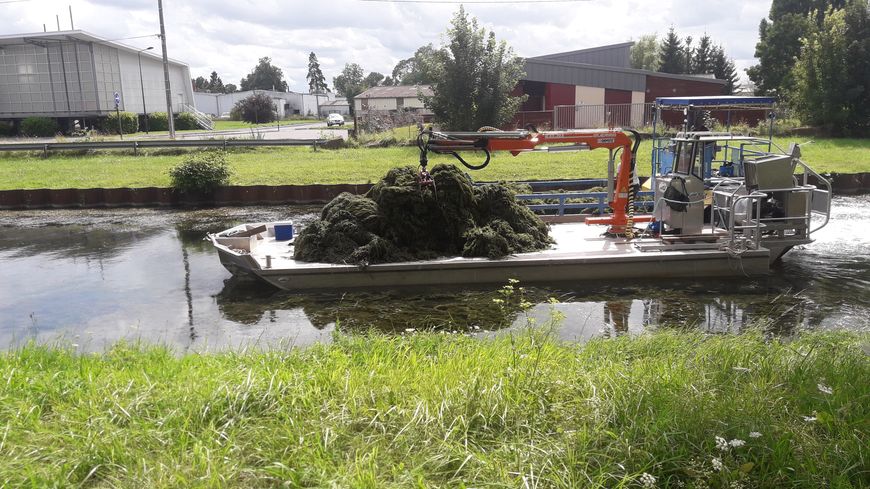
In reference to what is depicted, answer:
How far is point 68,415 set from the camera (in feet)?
14.2

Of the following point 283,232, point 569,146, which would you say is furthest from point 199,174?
point 569,146

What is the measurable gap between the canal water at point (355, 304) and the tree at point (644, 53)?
Result: 53.3m

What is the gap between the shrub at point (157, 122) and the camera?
163 feet

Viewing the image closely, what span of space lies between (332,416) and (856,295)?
8.29 meters

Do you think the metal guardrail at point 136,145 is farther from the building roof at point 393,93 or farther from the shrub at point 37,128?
the building roof at point 393,93

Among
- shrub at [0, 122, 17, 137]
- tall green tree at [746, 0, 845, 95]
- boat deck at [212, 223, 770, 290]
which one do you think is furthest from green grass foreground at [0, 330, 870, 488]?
shrub at [0, 122, 17, 137]

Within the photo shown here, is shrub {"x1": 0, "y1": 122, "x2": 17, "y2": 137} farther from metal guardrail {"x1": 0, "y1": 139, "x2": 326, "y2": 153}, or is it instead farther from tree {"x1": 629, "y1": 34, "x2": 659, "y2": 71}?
tree {"x1": 629, "y1": 34, "x2": 659, "y2": 71}

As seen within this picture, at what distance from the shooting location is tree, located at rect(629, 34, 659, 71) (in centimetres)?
6162

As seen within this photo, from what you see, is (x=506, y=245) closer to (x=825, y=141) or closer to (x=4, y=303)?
(x=4, y=303)

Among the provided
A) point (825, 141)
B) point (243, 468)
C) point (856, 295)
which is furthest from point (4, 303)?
point (825, 141)

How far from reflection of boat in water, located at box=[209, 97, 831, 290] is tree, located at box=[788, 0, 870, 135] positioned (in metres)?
22.2

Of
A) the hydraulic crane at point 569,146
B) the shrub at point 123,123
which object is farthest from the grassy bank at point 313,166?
the shrub at point 123,123

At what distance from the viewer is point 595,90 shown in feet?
111

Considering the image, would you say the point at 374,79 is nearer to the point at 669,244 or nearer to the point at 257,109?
the point at 257,109
